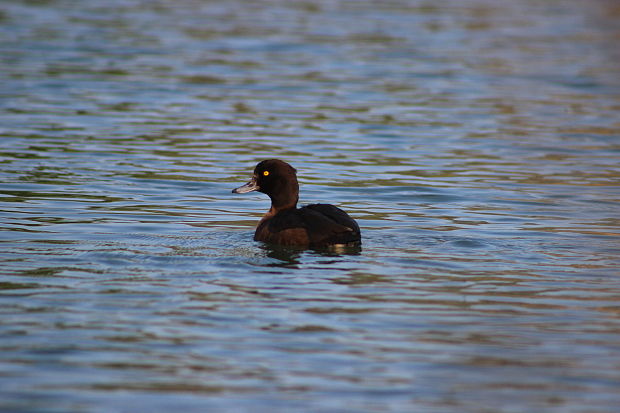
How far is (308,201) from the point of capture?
1388 cm

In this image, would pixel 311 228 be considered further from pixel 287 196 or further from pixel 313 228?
pixel 287 196

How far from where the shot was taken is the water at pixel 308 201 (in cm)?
682

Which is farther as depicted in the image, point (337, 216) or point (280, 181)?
point (280, 181)

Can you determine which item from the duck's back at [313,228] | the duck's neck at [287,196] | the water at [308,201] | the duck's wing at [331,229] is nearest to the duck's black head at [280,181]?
the duck's neck at [287,196]

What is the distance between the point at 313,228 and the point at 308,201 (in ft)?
11.3

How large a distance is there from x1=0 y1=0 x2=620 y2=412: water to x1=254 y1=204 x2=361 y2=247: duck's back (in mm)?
168

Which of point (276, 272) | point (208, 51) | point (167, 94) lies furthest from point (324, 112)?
point (276, 272)

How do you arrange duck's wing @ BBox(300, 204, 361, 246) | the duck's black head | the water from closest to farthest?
the water → duck's wing @ BBox(300, 204, 361, 246) → the duck's black head

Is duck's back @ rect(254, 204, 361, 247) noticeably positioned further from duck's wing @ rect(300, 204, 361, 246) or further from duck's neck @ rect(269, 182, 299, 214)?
duck's neck @ rect(269, 182, 299, 214)

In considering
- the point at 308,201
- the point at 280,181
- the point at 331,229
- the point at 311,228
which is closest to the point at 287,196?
the point at 280,181

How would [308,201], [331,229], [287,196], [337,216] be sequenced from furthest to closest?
[308,201], [287,196], [337,216], [331,229]

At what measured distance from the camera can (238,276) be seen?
9227 millimetres

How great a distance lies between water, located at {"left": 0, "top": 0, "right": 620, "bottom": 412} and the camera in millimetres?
6824

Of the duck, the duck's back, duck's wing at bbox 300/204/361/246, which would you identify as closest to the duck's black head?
the duck
